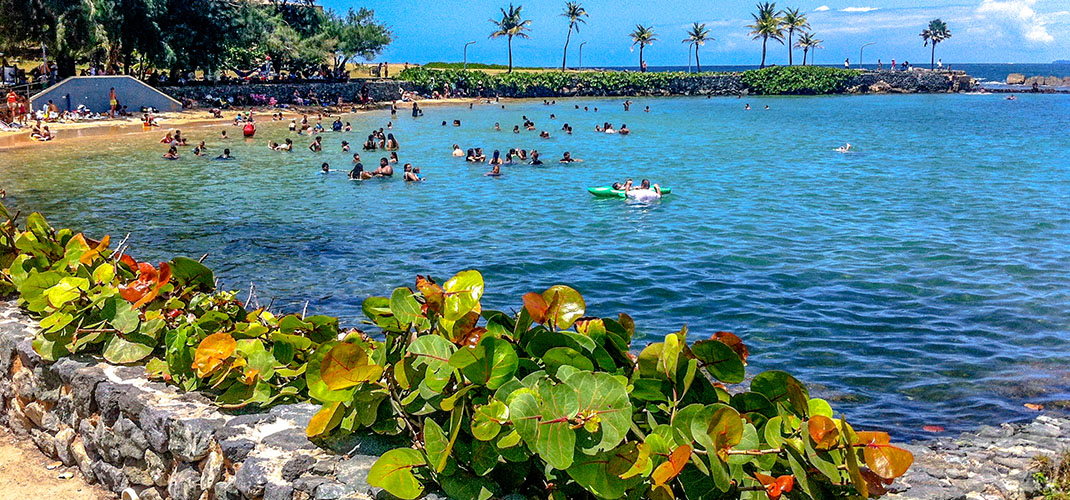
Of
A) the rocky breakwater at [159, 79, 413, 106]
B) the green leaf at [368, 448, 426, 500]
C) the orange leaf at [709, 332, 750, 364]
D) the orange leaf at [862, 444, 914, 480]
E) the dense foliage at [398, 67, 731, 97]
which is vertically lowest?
the green leaf at [368, 448, 426, 500]

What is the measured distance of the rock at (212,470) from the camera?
3.47 m

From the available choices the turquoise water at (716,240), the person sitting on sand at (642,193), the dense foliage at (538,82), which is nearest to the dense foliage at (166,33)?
the turquoise water at (716,240)

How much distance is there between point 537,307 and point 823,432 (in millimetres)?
1118

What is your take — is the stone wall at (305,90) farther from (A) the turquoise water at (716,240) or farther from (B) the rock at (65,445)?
(B) the rock at (65,445)

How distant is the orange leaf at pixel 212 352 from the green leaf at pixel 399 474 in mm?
1226

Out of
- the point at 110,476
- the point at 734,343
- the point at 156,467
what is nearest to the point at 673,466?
the point at 734,343

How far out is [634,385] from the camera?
2.94m

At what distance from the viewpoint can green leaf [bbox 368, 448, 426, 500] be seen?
9.23ft

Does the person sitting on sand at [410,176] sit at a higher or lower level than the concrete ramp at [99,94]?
A: lower

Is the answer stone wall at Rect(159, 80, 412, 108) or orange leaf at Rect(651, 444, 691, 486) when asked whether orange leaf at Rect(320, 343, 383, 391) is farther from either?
stone wall at Rect(159, 80, 412, 108)

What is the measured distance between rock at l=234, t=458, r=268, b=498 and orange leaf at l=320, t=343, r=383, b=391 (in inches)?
18.5

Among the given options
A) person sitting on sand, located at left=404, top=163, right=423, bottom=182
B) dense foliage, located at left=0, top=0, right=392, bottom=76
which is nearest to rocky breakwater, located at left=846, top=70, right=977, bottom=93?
dense foliage, located at left=0, top=0, right=392, bottom=76

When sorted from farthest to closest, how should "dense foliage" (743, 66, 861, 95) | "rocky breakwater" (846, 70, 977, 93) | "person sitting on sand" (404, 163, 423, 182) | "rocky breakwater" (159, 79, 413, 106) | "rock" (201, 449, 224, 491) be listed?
"rocky breakwater" (846, 70, 977, 93) < "dense foliage" (743, 66, 861, 95) < "rocky breakwater" (159, 79, 413, 106) < "person sitting on sand" (404, 163, 423, 182) < "rock" (201, 449, 224, 491)

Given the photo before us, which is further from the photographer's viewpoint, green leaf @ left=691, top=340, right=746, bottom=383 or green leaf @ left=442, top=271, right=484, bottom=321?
green leaf @ left=442, top=271, right=484, bottom=321
